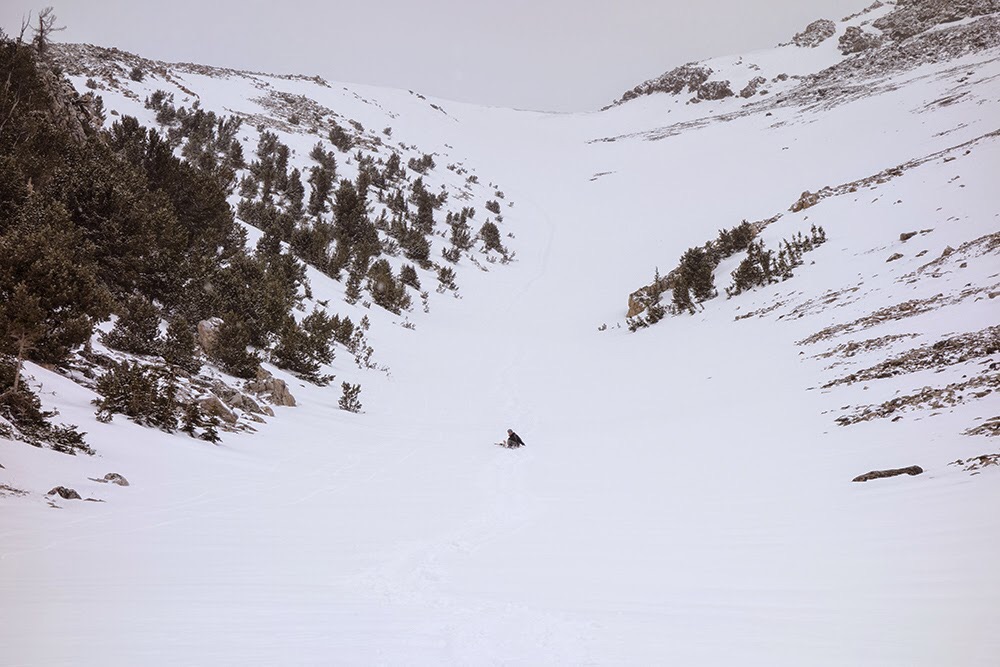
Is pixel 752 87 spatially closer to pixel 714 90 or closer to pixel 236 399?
pixel 714 90

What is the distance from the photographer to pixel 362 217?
22.2 m

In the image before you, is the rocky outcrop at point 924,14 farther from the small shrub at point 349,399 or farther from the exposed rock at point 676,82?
the small shrub at point 349,399

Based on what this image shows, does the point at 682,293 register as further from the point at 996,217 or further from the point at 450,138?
the point at 450,138

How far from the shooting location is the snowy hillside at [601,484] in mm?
2604

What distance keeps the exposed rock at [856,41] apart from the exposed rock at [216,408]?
203 ft

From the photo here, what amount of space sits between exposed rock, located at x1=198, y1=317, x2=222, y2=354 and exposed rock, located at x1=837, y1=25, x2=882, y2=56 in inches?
2398

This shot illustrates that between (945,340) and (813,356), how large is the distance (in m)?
2.50

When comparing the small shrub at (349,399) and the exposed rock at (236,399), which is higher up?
the exposed rock at (236,399)

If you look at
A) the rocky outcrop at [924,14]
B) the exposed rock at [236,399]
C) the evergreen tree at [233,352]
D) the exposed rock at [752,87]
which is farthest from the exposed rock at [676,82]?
the exposed rock at [236,399]

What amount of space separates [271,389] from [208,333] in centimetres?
156

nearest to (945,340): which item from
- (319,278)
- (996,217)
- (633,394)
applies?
(633,394)

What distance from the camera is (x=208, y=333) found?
9.60m

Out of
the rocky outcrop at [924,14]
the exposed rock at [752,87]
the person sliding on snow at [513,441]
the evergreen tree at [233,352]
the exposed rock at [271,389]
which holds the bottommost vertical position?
the person sliding on snow at [513,441]

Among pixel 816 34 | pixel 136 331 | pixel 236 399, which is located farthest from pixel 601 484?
pixel 816 34
